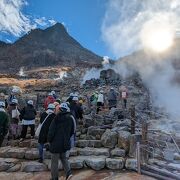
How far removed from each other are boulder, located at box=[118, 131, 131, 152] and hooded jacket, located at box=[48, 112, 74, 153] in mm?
2647

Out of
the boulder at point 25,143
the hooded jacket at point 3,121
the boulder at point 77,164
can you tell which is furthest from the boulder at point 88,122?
the hooded jacket at point 3,121

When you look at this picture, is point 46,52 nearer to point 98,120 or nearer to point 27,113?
point 98,120

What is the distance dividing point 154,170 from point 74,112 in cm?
359

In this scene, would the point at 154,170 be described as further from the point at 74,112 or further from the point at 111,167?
the point at 74,112

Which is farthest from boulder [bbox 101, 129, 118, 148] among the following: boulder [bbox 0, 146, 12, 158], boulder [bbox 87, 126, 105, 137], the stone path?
boulder [bbox 0, 146, 12, 158]

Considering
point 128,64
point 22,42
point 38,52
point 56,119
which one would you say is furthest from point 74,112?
point 22,42

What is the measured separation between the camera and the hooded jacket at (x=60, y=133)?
23.1 feet

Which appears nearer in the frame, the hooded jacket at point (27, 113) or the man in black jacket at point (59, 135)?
the man in black jacket at point (59, 135)

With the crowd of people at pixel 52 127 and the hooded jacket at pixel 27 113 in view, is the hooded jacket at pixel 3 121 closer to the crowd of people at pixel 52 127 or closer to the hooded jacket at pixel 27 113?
the crowd of people at pixel 52 127

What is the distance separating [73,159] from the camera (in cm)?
892

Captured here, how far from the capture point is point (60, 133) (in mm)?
7070

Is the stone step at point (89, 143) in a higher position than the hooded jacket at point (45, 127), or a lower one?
lower

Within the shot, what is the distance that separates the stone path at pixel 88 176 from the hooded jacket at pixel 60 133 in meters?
1.25

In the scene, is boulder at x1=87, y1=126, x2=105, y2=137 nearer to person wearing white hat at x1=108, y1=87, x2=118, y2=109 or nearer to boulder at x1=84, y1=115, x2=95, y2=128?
boulder at x1=84, y1=115, x2=95, y2=128
